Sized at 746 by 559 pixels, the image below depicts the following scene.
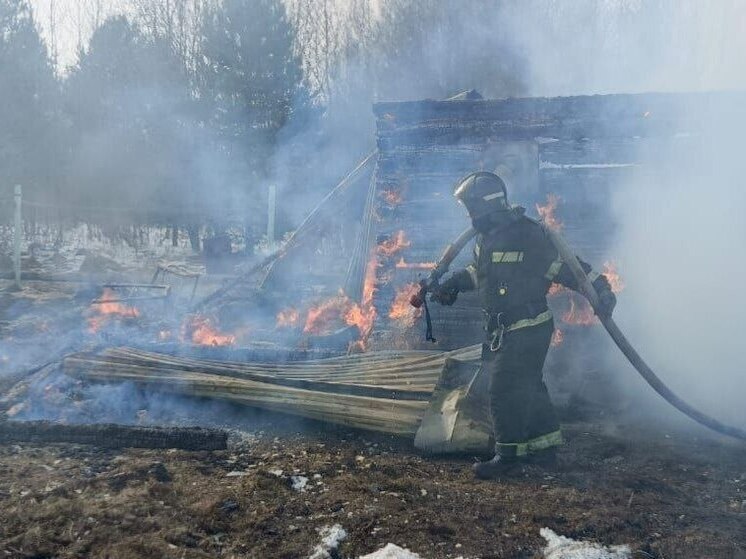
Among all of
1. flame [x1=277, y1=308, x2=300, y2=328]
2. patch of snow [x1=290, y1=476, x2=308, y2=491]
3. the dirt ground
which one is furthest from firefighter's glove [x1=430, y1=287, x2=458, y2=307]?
flame [x1=277, y1=308, x2=300, y2=328]

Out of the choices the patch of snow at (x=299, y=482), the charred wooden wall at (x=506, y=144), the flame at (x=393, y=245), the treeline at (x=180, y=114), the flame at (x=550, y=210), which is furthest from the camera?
the treeline at (x=180, y=114)

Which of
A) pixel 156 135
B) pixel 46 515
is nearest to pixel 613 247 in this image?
pixel 46 515

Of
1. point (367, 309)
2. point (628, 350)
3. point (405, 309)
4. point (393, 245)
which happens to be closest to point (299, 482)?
point (628, 350)

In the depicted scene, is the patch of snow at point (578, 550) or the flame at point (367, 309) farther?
the flame at point (367, 309)

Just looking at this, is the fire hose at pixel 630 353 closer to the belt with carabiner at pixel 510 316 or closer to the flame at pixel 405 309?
the belt with carabiner at pixel 510 316

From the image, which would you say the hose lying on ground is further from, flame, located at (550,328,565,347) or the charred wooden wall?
the charred wooden wall

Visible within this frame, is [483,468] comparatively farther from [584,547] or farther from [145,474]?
[145,474]

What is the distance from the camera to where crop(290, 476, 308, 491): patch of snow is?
4211 mm

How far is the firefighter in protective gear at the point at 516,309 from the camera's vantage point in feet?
15.0

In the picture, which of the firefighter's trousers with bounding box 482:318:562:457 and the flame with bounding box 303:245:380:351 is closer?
the firefighter's trousers with bounding box 482:318:562:457

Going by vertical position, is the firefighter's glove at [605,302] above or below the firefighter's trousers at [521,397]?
above

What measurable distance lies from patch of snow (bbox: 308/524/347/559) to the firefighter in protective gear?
4.50 feet

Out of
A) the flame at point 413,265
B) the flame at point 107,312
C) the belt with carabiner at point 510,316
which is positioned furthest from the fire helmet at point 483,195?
the flame at point 107,312

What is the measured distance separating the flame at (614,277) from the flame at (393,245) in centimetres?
294
